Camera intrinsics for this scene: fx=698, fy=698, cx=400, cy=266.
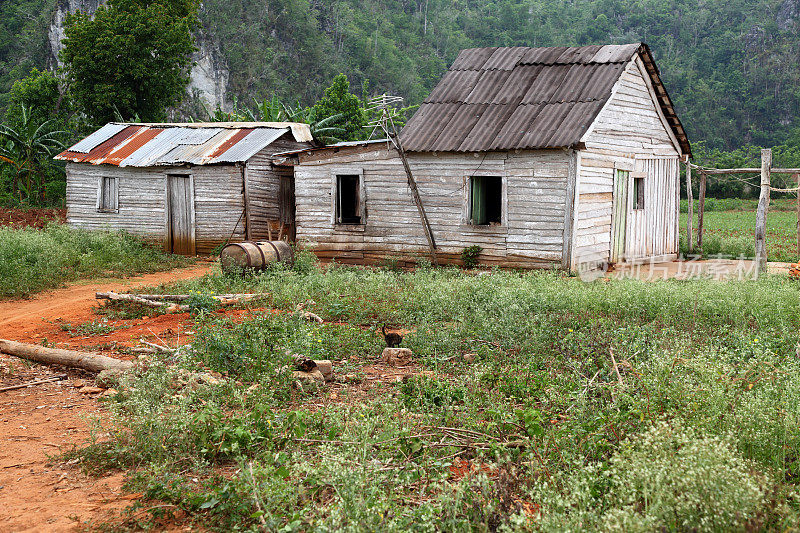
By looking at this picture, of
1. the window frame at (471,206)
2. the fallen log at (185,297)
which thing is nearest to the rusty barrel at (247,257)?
the fallen log at (185,297)

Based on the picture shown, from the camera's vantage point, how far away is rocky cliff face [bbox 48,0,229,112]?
144ft

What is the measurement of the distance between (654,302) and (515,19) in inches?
2406

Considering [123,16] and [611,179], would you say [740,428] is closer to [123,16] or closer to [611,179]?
[611,179]

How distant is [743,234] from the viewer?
22.6 m

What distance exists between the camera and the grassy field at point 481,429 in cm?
359

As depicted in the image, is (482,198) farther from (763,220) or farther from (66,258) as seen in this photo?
(66,258)

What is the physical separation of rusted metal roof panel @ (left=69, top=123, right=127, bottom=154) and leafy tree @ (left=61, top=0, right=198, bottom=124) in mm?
6600

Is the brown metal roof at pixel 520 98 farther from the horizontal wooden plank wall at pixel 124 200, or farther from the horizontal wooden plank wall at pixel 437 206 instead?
the horizontal wooden plank wall at pixel 124 200

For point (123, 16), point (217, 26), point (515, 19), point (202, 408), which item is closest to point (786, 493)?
point (202, 408)

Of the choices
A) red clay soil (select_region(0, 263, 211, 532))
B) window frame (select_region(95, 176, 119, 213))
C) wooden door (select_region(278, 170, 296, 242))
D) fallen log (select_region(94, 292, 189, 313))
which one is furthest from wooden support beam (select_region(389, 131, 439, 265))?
window frame (select_region(95, 176, 119, 213))

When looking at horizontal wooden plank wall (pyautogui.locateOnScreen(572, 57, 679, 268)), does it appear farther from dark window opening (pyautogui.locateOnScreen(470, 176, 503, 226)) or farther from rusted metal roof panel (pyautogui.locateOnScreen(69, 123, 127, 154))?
rusted metal roof panel (pyautogui.locateOnScreen(69, 123, 127, 154))

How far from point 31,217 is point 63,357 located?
17772 mm

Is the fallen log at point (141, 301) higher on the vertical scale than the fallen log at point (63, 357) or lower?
higher

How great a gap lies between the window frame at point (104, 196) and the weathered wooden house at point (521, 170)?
20.4ft
